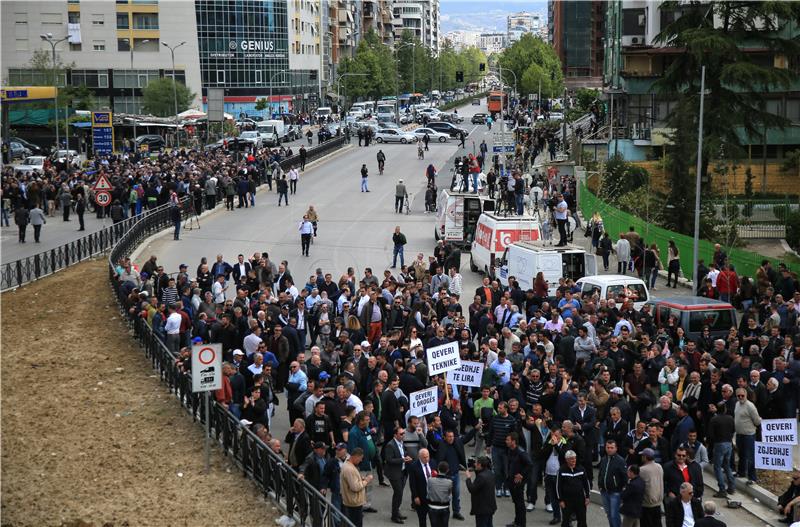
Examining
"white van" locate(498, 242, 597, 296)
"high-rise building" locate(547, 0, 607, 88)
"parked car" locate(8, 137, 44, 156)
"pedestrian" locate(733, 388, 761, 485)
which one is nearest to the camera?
"pedestrian" locate(733, 388, 761, 485)

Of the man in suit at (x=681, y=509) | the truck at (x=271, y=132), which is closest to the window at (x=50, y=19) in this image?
the truck at (x=271, y=132)

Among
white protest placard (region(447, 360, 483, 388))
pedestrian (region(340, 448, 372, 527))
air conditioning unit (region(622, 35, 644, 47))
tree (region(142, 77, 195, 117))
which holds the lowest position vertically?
pedestrian (region(340, 448, 372, 527))

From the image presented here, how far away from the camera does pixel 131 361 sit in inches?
994

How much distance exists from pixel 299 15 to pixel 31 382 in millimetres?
120591

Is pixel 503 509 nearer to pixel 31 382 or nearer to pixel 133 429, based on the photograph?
pixel 133 429

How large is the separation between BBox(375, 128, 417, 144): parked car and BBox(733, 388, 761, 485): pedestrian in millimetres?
67094

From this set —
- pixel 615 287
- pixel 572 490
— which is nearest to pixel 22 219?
pixel 615 287

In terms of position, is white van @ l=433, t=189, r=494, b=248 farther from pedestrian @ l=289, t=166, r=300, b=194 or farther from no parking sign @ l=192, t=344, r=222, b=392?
no parking sign @ l=192, t=344, r=222, b=392

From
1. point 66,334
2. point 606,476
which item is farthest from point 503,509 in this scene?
point 66,334

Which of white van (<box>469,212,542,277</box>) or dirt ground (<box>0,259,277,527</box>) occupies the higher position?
white van (<box>469,212,542,277</box>)

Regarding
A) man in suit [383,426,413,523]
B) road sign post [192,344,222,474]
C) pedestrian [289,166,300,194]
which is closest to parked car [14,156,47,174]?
pedestrian [289,166,300,194]

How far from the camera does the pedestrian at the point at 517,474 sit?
15125 mm

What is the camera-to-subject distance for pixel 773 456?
1586cm

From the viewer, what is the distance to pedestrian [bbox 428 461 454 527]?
1420 centimetres
